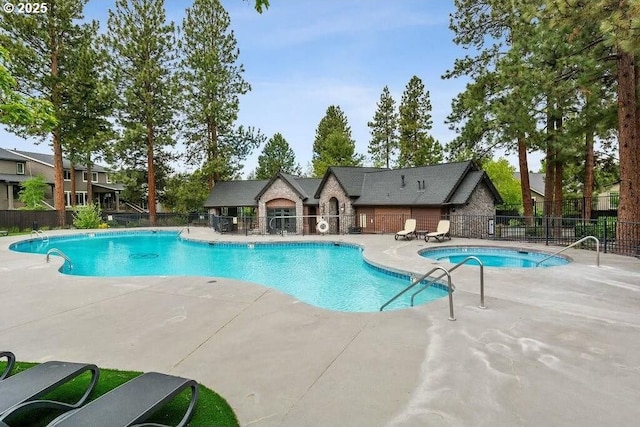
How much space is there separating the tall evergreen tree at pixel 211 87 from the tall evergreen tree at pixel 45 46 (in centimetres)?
836

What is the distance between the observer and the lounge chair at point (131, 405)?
2.45 m

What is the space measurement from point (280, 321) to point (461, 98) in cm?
2030

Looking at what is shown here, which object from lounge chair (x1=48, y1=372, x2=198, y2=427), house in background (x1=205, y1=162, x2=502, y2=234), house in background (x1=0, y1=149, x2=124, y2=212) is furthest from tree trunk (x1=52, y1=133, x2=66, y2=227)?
lounge chair (x1=48, y1=372, x2=198, y2=427)

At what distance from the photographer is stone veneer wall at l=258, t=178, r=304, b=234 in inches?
936

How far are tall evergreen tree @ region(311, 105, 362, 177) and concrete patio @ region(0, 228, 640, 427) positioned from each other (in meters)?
29.2

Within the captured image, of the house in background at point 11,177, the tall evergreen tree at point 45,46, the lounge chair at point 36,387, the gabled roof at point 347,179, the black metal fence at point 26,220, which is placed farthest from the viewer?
the house in background at point 11,177

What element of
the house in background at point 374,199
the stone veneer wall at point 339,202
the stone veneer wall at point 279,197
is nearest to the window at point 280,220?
the house in background at point 374,199

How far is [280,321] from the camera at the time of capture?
18.5 feet

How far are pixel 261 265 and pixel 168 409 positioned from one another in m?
11.1

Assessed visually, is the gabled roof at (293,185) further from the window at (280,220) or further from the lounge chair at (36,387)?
the lounge chair at (36,387)

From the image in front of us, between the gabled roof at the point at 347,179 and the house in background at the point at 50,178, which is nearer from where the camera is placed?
the gabled roof at the point at 347,179

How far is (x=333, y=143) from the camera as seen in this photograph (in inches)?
1508

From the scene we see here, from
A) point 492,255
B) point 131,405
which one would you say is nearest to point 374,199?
point 492,255

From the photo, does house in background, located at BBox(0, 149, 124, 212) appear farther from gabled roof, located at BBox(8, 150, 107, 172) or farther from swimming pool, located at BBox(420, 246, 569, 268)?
swimming pool, located at BBox(420, 246, 569, 268)
